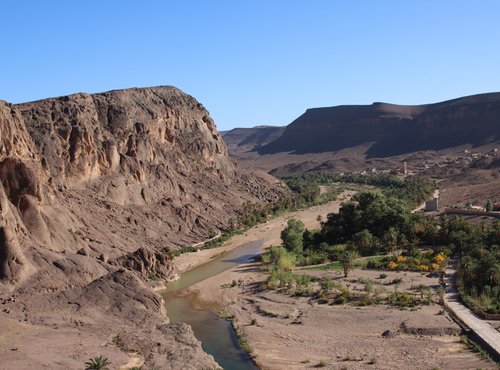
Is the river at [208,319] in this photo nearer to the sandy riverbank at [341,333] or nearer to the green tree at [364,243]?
the sandy riverbank at [341,333]

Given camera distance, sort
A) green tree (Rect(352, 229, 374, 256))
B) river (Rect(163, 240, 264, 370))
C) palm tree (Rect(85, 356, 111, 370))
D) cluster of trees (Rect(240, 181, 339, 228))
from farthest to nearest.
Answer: cluster of trees (Rect(240, 181, 339, 228)) < green tree (Rect(352, 229, 374, 256)) < river (Rect(163, 240, 264, 370)) < palm tree (Rect(85, 356, 111, 370))

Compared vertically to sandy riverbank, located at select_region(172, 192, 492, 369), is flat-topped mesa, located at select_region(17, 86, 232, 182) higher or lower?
higher

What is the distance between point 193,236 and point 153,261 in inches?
826

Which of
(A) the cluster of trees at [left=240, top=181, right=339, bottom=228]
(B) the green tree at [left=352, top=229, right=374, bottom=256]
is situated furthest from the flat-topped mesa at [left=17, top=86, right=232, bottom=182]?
(B) the green tree at [left=352, top=229, right=374, bottom=256]

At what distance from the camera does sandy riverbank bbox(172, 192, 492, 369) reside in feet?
103

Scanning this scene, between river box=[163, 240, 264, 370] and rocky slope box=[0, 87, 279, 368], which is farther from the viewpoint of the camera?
rocky slope box=[0, 87, 279, 368]

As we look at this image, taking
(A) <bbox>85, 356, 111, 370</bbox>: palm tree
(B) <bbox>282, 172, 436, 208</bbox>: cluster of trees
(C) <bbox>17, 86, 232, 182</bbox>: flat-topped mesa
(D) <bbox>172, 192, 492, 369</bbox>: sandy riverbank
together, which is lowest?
(D) <bbox>172, 192, 492, 369</bbox>: sandy riverbank

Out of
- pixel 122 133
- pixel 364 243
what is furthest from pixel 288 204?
pixel 364 243

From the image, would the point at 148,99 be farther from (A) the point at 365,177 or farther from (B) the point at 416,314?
(A) the point at 365,177

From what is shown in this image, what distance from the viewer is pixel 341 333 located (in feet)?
119

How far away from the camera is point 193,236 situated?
73.3m

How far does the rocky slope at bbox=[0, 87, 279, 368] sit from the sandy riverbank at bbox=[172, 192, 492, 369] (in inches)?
193

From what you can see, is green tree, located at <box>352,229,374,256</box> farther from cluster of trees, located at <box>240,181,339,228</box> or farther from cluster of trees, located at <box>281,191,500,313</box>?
cluster of trees, located at <box>240,181,339,228</box>

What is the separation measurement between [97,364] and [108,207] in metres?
39.0
